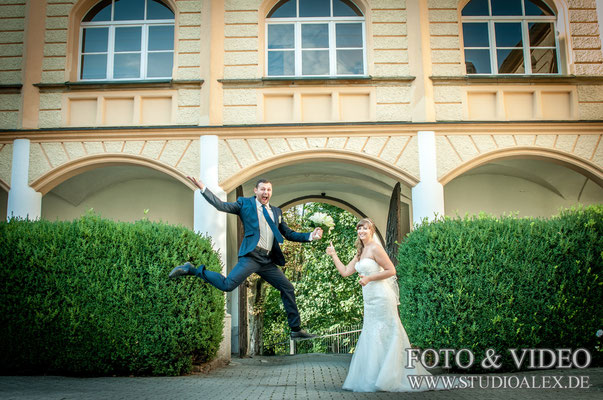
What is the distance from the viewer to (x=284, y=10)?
11.9 metres

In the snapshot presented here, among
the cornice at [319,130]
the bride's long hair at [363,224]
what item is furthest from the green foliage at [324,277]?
the bride's long hair at [363,224]

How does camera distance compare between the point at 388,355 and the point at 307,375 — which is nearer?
the point at 388,355

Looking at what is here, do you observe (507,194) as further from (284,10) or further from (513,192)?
(284,10)

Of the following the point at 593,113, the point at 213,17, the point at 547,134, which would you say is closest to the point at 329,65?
the point at 213,17

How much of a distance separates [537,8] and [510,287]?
23.1ft

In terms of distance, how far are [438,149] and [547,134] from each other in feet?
7.18

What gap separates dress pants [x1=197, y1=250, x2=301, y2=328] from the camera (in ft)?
22.6

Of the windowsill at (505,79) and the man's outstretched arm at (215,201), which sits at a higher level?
the windowsill at (505,79)

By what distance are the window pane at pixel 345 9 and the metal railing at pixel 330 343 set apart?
8892mm

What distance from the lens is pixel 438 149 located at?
35.5 ft

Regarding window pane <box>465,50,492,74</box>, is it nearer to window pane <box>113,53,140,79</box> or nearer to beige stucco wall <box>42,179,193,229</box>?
window pane <box>113,53,140,79</box>

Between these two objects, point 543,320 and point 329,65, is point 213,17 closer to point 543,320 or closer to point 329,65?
point 329,65

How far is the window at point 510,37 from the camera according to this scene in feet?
38.1

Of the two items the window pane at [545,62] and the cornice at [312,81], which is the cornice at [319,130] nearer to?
the cornice at [312,81]
